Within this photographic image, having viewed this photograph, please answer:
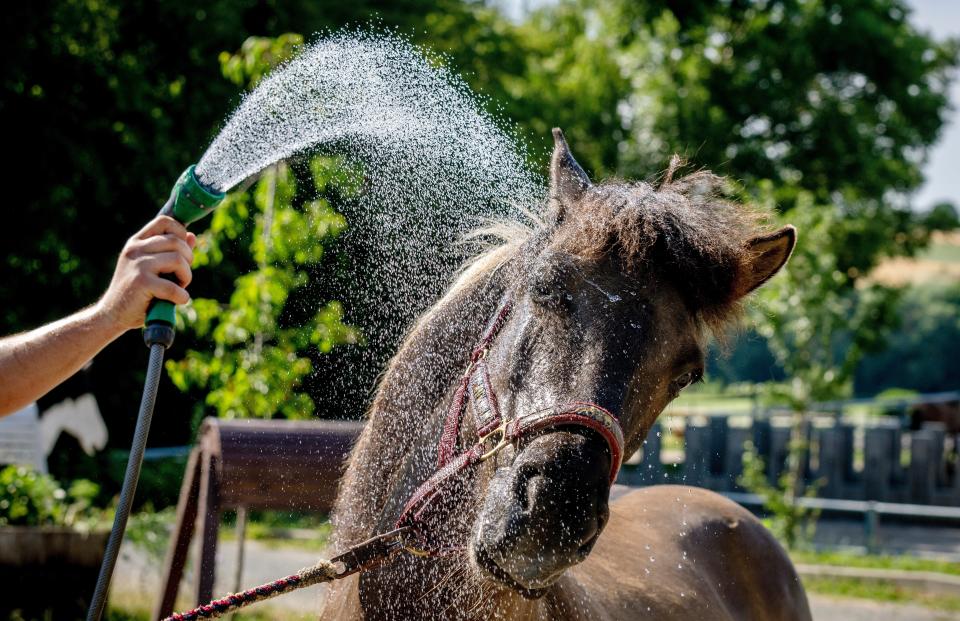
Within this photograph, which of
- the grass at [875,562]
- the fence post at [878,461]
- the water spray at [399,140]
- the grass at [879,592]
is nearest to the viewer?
the water spray at [399,140]

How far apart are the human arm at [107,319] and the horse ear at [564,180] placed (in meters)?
0.95

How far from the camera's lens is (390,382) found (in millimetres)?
2393

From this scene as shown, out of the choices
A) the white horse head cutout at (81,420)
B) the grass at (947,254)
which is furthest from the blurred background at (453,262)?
the grass at (947,254)

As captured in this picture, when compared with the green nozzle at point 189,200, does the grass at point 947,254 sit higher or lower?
higher

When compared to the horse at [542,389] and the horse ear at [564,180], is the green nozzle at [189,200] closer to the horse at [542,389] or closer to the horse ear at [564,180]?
the horse at [542,389]

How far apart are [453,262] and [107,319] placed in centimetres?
159

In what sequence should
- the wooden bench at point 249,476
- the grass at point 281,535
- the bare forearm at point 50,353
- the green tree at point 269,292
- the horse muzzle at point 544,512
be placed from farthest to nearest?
the grass at point 281,535 → the green tree at point 269,292 → the wooden bench at point 249,476 → the bare forearm at point 50,353 → the horse muzzle at point 544,512

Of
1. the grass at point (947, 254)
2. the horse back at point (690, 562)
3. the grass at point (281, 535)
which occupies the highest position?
the grass at point (947, 254)

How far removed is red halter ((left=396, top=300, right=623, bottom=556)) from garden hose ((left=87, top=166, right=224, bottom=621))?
65 cm

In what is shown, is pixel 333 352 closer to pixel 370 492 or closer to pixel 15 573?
pixel 15 573

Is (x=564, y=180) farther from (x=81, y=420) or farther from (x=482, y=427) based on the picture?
(x=81, y=420)

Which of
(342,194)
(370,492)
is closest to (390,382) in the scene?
(370,492)

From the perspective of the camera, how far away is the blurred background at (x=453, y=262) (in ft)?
18.9

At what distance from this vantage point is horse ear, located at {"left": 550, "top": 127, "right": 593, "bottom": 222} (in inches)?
92.8
